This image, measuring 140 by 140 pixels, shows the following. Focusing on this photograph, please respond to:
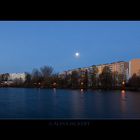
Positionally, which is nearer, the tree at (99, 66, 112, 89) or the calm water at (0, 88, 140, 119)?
the tree at (99, 66, 112, 89)

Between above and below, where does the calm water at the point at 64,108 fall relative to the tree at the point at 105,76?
below

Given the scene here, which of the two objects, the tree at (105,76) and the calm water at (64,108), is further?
the calm water at (64,108)

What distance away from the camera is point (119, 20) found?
3447 mm

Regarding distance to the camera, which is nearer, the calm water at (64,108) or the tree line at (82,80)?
the tree line at (82,80)

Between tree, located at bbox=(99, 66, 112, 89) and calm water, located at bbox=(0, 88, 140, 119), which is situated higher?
tree, located at bbox=(99, 66, 112, 89)

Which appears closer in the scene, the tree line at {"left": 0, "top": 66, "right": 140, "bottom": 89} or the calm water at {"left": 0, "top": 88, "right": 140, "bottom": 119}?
the tree line at {"left": 0, "top": 66, "right": 140, "bottom": 89}

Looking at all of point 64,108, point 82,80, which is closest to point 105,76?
point 82,80

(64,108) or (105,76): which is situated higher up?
(105,76)

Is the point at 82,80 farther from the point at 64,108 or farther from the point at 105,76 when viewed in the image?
the point at 64,108

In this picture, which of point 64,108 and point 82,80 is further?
point 64,108
